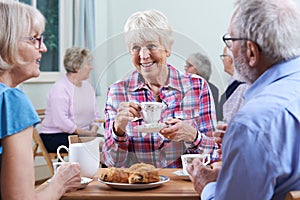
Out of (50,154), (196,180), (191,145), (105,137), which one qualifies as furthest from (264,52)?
(50,154)

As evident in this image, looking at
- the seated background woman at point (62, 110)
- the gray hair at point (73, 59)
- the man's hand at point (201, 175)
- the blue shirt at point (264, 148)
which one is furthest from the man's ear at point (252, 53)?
the gray hair at point (73, 59)

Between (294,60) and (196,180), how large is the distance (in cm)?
56

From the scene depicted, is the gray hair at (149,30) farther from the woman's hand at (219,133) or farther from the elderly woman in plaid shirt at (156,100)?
the woman's hand at (219,133)

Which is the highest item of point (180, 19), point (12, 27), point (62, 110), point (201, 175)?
point (180, 19)

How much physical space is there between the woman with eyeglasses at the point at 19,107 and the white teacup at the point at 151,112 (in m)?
0.34

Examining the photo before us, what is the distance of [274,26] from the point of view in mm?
1467

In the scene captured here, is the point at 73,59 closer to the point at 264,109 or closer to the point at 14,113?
the point at 14,113

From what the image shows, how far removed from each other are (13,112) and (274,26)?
745mm

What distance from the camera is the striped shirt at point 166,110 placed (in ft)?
6.84

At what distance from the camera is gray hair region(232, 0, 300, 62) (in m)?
1.47

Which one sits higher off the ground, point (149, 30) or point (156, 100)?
point (149, 30)

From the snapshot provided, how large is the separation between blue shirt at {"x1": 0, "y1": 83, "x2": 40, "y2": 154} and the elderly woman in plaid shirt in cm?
52

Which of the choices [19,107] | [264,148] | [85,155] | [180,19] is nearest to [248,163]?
[264,148]

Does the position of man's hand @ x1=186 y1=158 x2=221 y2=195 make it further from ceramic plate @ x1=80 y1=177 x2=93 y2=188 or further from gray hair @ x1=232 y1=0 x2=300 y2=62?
gray hair @ x1=232 y1=0 x2=300 y2=62
